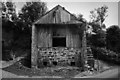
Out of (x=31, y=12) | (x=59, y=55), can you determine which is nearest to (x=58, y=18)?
(x=59, y=55)

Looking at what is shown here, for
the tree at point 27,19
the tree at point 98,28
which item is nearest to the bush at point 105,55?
the tree at point 98,28

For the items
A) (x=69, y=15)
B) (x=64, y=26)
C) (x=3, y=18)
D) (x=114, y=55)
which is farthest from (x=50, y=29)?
(x=3, y=18)

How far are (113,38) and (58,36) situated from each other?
1308cm

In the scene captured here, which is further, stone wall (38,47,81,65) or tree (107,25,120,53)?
tree (107,25,120,53)

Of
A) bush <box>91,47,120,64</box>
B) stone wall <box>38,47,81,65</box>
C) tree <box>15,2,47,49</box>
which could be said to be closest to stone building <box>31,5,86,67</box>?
stone wall <box>38,47,81,65</box>

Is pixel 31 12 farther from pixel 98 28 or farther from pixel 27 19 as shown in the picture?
pixel 98 28

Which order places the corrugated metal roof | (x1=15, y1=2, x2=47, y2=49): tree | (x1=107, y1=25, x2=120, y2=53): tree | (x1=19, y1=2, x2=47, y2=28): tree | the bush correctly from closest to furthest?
1. the corrugated metal roof
2. the bush
3. (x1=107, y1=25, x2=120, y2=53): tree
4. (x1=15, y1=2, x2=47, y2=49): tree
5. (x1=19, y1=2, x2=47, y2=28): tree

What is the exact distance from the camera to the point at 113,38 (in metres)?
27.2

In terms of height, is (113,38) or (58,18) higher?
(58,18)

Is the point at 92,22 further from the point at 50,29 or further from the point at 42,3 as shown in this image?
the point at 50,29

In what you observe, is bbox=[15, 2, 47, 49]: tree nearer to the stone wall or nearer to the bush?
the stone wall

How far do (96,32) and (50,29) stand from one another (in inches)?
519

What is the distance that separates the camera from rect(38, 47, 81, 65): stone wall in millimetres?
18688

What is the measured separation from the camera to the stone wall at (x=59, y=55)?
1869 cm
